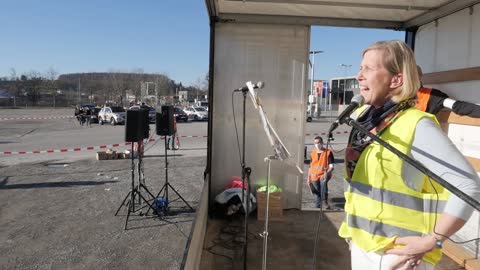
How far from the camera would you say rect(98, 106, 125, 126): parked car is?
26500 mm

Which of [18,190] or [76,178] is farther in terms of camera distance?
[76,178]

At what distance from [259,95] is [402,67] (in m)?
4.10

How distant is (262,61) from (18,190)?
21.5 feet

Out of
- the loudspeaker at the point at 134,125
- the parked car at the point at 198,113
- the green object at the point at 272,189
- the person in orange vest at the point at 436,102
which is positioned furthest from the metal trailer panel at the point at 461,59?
the parked car at the point at 198,113

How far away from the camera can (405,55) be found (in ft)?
4.52

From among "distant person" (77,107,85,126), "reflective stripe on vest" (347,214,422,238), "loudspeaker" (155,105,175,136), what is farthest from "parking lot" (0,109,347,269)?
"distant person" (77,107,85,126)

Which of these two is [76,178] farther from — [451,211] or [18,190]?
[451,211]

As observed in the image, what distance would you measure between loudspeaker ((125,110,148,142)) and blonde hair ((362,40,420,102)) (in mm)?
5255

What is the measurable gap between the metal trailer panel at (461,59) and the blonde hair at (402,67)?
307 centimetres

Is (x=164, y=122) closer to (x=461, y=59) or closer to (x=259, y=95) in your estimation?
(x=259, y=95)

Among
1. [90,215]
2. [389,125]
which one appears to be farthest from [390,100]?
[90,215]

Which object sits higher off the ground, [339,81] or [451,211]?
[339,81]

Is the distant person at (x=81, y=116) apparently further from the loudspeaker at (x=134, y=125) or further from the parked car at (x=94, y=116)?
the loudspeaker at (x=134, y=125)

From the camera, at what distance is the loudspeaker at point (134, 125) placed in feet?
19.8
